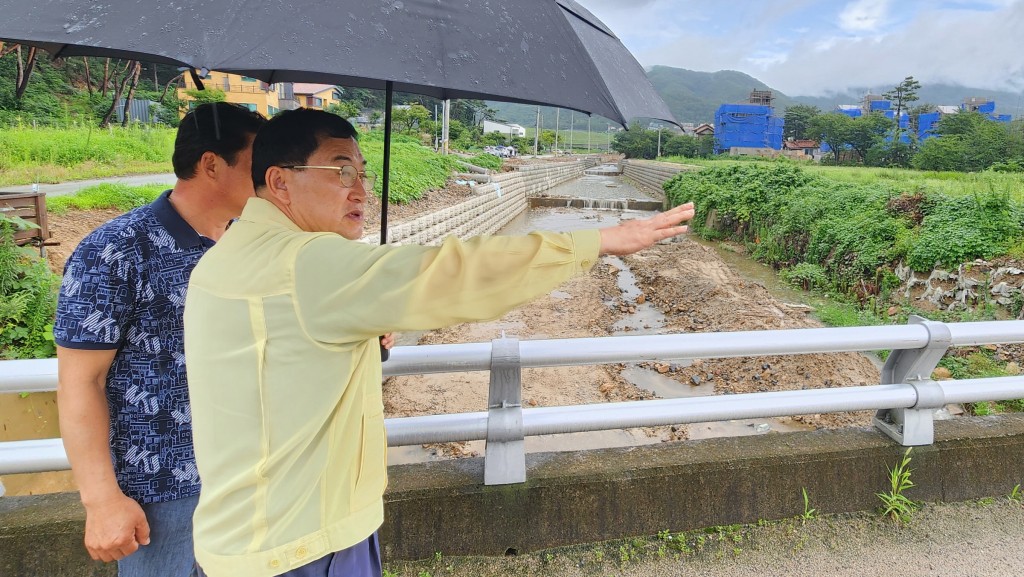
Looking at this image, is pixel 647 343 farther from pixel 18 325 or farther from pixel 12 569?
pixel 18 325

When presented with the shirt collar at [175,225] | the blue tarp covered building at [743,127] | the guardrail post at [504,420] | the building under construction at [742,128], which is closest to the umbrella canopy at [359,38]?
the shirt collar at [175,225]

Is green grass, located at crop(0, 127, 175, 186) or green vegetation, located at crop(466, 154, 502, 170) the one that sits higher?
green vegetation, located at crop(466, 154, 502, 170)

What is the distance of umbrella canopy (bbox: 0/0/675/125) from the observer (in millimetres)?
1078

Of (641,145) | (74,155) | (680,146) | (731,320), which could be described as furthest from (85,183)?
(641,145)

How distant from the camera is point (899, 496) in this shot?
7.97ft

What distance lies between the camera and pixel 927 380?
8.11 ft

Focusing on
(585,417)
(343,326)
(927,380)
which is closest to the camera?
(343,326)

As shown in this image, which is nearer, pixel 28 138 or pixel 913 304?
pixel 913 304

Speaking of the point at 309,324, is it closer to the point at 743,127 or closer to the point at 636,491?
the point at 636,491

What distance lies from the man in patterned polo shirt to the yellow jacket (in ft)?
1.10

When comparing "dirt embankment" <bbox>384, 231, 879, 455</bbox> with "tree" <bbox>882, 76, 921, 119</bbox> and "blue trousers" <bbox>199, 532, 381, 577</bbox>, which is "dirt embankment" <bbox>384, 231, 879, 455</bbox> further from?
"tree" <bbox>882, 76, 921, 119</bbox>

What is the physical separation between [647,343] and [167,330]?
155 centimetres

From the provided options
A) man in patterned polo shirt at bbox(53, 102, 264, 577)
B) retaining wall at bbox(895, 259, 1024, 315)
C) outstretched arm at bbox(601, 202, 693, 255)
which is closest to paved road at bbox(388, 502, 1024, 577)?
man in patterned polo shirt at bbox(53, 102, 264, 577)

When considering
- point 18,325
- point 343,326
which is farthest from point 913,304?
point 18,325
